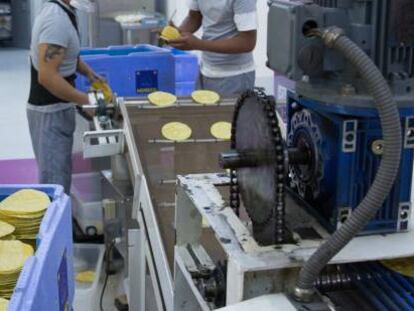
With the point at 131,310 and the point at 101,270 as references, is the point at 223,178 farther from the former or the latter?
the point at 101,270

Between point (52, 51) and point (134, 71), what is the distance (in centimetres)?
67

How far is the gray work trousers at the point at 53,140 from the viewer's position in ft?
8.46

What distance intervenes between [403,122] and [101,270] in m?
2.01

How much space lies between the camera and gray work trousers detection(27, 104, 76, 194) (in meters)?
2.58

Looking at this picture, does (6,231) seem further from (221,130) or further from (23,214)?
(221,130)

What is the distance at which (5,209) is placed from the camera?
57.4 inches

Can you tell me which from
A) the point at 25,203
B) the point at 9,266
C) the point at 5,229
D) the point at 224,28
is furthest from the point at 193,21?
the point at 9,266

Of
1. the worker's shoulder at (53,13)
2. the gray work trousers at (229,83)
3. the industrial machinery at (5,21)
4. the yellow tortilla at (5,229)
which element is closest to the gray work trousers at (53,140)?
the worker's shoulder at (53,13)

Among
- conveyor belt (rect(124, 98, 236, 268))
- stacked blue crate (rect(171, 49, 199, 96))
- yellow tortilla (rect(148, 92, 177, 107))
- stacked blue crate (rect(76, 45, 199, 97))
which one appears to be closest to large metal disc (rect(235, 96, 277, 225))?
conveyor belt (rect(124, 98, 236, 268))

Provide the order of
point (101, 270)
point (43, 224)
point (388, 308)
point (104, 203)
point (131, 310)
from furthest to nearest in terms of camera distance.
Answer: point (101, 270), point (104, 203), point (131, 310), point (43, 224), point (388, 308)

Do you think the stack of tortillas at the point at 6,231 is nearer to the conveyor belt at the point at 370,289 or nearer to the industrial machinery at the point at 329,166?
the industrial machinery at the point at 329,166

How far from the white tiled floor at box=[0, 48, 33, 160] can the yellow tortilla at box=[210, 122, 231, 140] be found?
248cm

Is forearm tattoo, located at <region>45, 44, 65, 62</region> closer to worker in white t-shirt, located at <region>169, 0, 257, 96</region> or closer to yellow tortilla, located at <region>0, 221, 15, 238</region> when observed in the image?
worker in white t-shirt, located at <region>169, 0, 257, 96</region>

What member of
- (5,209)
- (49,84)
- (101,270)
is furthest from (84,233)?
(5,209)
